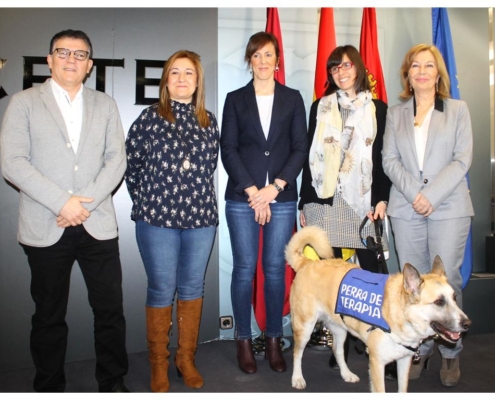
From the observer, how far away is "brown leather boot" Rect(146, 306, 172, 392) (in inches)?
92.5

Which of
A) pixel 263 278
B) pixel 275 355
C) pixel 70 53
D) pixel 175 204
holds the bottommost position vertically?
pixel 275 355

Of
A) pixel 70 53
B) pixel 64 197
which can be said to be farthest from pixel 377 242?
pixel 70 53

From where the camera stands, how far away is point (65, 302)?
224cm

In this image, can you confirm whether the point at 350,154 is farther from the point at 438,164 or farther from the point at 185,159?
the point at 185,159

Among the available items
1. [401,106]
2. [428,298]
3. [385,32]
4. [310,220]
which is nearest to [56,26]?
[310,220]

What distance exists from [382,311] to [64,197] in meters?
1.68

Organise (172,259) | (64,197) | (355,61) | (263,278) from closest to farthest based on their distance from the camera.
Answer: (64,197)
(172,259)
(355,61)
(263,278)

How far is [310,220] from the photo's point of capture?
8.77 ft

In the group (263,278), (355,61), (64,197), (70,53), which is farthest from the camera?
(263,278)

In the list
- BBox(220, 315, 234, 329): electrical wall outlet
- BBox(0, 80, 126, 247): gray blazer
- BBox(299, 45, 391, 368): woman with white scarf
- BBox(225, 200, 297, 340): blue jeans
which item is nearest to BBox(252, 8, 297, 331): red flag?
BBox(220, 315, 234, 329): electrical wall outlet

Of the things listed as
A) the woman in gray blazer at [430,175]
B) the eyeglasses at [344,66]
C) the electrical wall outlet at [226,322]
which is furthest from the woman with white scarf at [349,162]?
the electrical wall outlet at [226,322]

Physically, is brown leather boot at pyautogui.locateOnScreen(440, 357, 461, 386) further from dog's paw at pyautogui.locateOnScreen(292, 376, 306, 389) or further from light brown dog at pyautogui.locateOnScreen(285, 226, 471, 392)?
dog's paw at pyautogui.locateOnScreen(292, 376, 306, 389)
